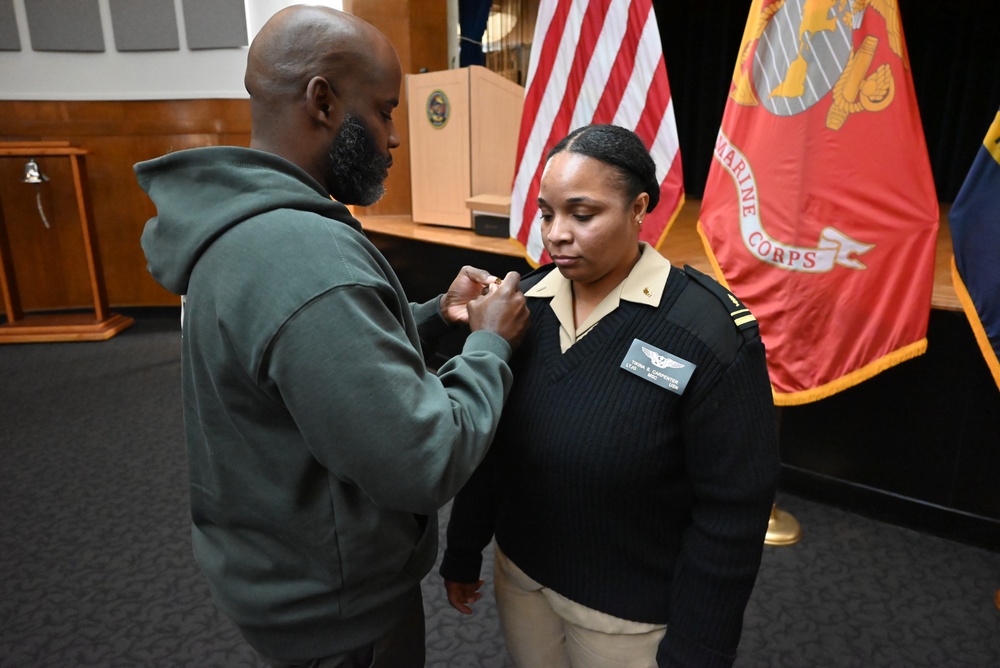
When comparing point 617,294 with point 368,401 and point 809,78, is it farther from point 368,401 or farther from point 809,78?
point 809,78

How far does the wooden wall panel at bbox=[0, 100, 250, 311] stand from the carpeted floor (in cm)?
282

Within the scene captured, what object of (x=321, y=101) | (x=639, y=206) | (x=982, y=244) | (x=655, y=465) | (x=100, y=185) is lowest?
(x=100, y=185)

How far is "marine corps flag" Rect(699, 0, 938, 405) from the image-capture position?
1.92m

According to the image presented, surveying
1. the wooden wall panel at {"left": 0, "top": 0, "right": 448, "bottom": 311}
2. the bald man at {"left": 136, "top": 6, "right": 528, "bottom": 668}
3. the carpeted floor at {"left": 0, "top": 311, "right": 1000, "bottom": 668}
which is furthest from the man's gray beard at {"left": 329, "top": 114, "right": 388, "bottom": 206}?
the wooden wall panel at {"left": 0, "top": 0, "right": 448, "bottom": 311}

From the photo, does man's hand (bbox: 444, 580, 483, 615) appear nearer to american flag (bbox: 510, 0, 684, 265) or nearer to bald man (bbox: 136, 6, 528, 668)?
bald man (bbox: 136, 6, 528, 668)

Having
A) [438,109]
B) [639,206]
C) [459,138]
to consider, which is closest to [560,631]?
[639,206]

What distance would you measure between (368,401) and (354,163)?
35 centimetres

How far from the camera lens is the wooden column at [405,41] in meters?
4.59

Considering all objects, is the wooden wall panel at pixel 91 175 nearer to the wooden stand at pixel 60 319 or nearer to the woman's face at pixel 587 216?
the wooden stand at pixel 60 319

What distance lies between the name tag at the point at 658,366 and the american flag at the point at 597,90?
1538 millimetres

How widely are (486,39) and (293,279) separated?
7.66 metres

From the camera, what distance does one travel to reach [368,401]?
0.73 m

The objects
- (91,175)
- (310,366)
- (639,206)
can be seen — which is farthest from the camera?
(91,175)

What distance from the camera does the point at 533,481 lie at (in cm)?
109
